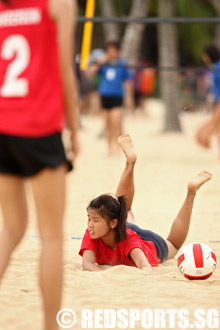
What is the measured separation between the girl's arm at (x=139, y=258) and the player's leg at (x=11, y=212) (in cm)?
134

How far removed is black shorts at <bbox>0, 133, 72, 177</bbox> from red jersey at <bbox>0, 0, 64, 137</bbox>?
1.0 inches

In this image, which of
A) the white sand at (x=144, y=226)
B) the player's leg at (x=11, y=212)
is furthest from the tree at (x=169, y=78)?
the player's leg at (x=11, y=212)

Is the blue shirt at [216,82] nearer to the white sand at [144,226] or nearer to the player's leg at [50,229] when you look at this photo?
the white sand at [144,226]

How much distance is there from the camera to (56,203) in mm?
2846

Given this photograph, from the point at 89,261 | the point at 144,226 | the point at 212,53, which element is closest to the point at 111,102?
the point at 212,53

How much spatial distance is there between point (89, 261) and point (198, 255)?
0.66 metres

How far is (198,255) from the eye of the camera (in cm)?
435

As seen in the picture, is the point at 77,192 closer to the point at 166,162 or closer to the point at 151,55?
the point at 166,162

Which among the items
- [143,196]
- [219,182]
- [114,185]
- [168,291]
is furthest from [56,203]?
[219,182]

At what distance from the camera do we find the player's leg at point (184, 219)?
468cm

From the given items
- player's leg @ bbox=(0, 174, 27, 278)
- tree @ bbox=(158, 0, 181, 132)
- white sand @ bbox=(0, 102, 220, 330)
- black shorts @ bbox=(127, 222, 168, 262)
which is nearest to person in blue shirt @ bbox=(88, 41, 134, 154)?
white sand @ bbox=(0, 102, 220, 330)

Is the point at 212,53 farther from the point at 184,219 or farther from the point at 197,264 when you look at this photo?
the point at 197,264

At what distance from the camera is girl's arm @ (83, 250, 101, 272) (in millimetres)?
4401

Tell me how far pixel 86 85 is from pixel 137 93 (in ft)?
5.45
